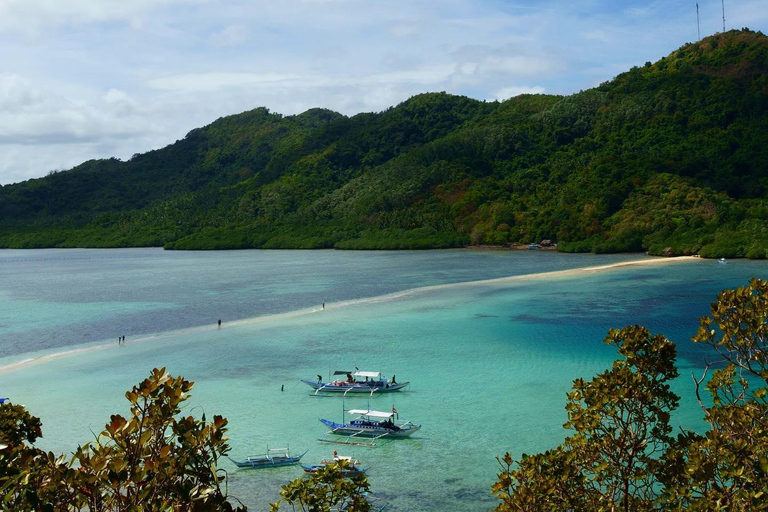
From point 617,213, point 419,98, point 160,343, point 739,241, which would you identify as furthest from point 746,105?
point 160,343

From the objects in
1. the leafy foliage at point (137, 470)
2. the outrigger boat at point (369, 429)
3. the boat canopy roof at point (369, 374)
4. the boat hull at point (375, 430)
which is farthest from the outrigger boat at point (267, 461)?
the leafy foliage at point (137, 470)

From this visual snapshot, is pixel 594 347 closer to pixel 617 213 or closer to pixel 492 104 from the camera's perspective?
pixel 617 213

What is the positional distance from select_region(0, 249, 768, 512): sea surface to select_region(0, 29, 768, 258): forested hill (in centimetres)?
2187

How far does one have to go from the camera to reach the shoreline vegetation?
34594 mm

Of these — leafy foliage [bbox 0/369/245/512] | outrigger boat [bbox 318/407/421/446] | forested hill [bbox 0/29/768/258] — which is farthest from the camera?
forested hill [bbox 0/29/768/258]

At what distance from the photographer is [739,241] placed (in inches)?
2788

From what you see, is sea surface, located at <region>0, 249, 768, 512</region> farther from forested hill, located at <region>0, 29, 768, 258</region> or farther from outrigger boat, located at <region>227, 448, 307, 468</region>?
forested hill, located at <region>0, 29, 768, 258</region>

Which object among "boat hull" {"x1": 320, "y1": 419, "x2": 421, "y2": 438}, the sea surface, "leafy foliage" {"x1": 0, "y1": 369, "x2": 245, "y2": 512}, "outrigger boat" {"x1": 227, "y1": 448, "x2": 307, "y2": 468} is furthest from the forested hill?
"leafy foliage" {"x1": 0, "y1": 369, "x2": 245, "y2": 512}

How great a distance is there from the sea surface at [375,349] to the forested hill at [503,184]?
21.9 m

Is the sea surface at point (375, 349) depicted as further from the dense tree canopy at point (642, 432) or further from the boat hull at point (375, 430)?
the dense tree canopy at point (642, 432)

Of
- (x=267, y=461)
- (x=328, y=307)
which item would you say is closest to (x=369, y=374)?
(x=267, y=461)

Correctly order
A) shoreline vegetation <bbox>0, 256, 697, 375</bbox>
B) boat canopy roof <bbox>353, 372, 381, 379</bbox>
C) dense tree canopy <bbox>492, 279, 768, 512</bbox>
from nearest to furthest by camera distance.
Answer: dense tree canopy <bbox>492, 279, 768, 512</bbox>, boat canopy roof <bbox>353, 372, 381, 379</bbox>, shoreline vegetation <bbox>0, 256, 697, 375</bbox>

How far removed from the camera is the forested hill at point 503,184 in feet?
291

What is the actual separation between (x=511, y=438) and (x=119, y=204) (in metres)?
164
